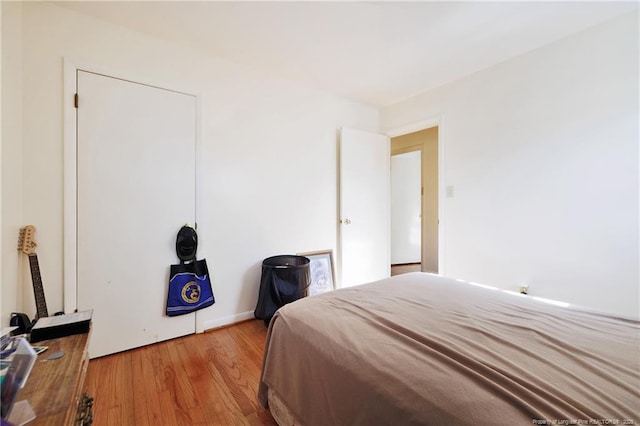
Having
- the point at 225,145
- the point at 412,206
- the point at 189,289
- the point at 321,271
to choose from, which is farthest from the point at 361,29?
the point at 412,206

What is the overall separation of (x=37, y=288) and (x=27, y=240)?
0.30m

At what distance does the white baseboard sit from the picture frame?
0.72 metres

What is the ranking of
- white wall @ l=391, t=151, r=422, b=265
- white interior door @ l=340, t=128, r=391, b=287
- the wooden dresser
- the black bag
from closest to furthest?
the wooden dresser
the black bag
white interior door @ l=340, t=128, r=391, b=287
white wall @ l=391, t=151, r=422, b=265

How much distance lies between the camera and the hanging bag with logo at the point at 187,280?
2133 millimetres

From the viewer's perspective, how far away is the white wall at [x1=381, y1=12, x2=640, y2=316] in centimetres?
184

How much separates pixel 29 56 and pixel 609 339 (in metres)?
3.33

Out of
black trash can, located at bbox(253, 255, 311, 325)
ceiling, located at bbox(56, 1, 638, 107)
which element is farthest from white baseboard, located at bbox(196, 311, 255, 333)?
ceiling, located at bbox(56, 1, 638, 107)

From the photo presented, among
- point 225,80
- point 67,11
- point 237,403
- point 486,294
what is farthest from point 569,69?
point 67,11

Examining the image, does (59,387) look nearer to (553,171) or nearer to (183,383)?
(183,383)

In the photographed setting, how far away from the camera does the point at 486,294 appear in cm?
145

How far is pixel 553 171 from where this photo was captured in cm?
213

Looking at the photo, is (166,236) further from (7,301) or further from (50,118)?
(50,118)

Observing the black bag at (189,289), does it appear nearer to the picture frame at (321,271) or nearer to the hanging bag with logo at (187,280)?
the hanging bag with logo at (187,280)

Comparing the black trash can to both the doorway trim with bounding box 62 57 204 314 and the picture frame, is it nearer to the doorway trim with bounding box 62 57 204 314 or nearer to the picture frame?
the picture frame
